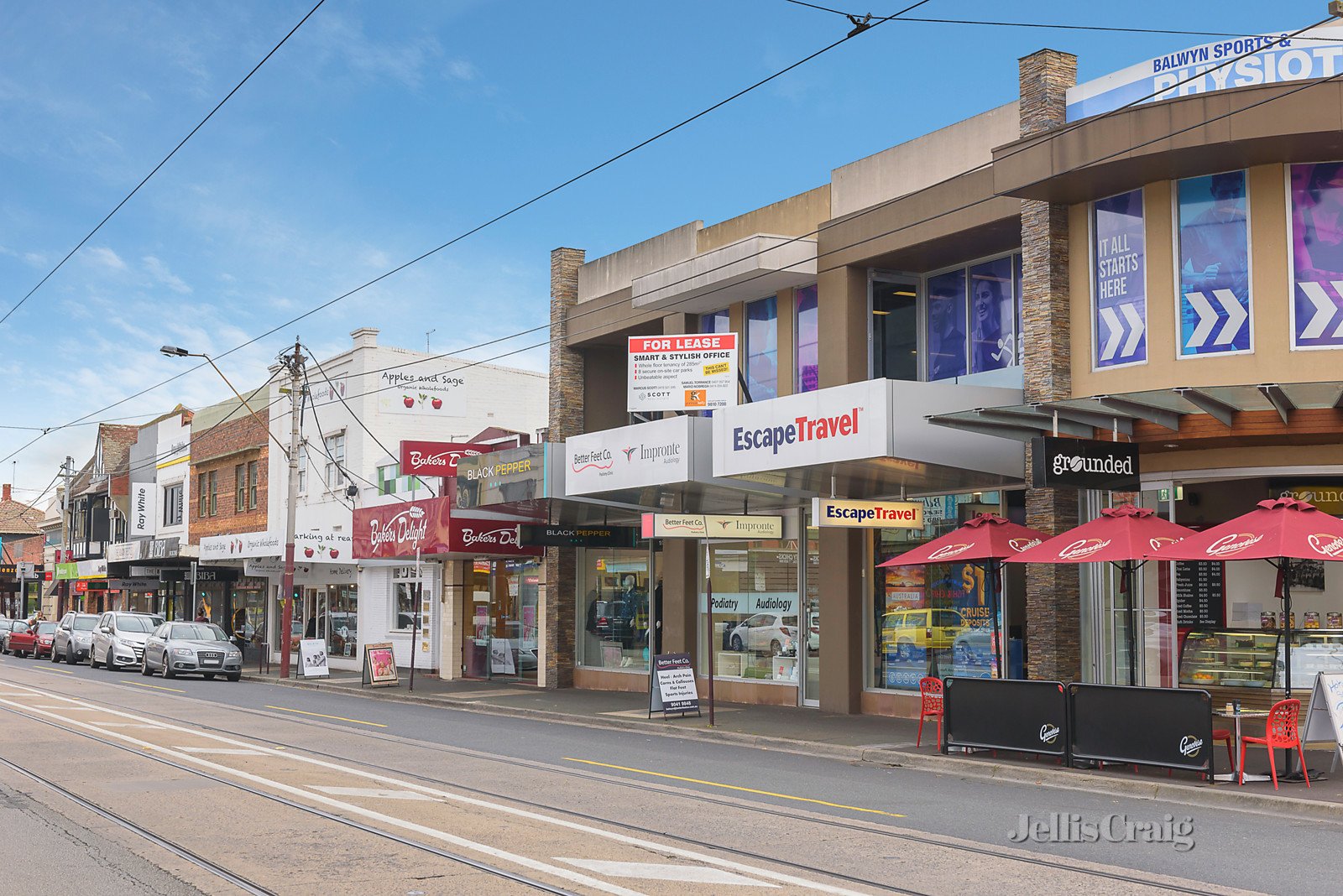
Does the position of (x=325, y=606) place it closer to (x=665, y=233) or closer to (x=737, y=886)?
(x=665, y=233)

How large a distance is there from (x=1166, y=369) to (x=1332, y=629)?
12.7 ft

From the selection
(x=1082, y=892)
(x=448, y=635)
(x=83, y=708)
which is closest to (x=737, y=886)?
(x=1082, y=892)

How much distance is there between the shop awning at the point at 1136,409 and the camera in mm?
14844

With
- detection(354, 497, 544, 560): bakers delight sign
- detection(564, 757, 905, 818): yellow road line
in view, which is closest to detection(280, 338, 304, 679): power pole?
detection(354, 497, 544, 560): bakers delight sign

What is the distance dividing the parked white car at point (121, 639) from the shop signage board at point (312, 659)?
18.8 feet

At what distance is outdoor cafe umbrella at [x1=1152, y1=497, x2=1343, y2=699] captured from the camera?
13.4 metres

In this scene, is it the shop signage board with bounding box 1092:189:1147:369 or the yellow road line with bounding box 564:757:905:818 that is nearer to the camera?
the yellow road line with bounding box 564:757:905:818

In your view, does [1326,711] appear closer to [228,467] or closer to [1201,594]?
[1201,594]

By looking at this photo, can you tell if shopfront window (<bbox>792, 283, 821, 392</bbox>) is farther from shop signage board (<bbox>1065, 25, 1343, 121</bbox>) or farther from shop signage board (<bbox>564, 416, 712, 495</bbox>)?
shop signage board (<bbox>1065, 25, 1343, 121</bbox>)

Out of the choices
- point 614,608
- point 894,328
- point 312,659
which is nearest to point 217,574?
point 312,659

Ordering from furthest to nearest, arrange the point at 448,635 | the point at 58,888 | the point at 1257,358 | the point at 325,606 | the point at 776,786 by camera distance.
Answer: the point at 325,606 < the point at 448,635 < the point at 1257,358 < the point at 776,786 < the point at 58,888

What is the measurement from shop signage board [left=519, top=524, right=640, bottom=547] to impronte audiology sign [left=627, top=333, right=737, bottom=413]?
6351 mm

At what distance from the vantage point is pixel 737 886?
8219 mm

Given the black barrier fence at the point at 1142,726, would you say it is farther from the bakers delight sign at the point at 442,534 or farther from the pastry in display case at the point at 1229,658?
the bakers delight sign at the point at 442,534
